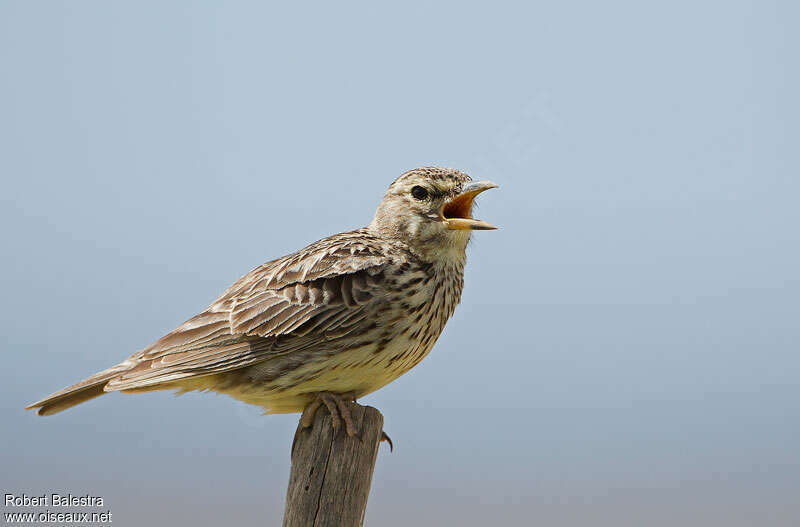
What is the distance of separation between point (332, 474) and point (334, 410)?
0.38 metres

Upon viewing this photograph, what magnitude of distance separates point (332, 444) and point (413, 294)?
3.58ft

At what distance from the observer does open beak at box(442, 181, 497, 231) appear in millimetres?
5172

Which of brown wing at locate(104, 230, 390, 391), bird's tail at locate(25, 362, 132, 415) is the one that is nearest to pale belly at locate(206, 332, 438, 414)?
brown wing at locate(104, 230, 390, 391)

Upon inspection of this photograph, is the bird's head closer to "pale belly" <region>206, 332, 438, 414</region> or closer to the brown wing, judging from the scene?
the brown wing

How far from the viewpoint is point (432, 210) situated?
214 inches

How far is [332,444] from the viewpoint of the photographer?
4695 mm

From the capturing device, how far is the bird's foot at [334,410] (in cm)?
470

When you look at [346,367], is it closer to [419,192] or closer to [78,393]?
[419,192]

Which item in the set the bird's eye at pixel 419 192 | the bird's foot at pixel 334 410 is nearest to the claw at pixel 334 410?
the bird's foot at pixel 334 410

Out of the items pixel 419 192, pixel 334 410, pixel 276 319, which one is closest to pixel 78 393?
pixel 276 319

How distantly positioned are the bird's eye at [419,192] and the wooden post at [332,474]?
5.14 feet

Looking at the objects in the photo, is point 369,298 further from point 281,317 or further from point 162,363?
point 162,363

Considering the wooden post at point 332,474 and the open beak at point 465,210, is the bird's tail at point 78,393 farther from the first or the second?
the open beak at point 465,210

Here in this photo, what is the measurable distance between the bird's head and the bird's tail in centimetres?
207
